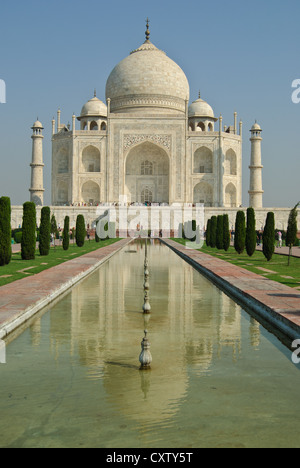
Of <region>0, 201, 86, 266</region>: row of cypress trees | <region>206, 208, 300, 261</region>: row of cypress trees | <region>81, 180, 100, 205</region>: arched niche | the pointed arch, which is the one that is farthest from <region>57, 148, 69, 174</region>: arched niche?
<region>0, 201, 86, 266</region>: row of cypress trees

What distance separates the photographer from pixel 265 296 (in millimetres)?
5980

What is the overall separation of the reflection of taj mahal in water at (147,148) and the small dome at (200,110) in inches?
2.8

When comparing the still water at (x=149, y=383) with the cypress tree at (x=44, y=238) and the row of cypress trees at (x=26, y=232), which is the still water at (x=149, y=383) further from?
the cypress tree at (x=44, y=238)

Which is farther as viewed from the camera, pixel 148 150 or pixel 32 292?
pixel 148 150

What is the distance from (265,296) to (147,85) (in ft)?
102

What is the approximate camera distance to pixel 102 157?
1292 inches

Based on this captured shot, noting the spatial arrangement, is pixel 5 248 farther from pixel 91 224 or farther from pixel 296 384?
pixel 91 224

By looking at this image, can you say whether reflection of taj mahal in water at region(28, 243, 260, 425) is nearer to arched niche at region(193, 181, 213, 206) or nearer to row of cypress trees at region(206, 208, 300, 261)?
row of cypress trees at region(206, 208, 300, 261)

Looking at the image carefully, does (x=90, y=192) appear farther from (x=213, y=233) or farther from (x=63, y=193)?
(x=213, y=233)

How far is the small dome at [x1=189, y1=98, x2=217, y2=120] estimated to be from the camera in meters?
36.0

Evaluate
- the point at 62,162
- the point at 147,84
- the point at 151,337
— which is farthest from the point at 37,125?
the point at 151,337

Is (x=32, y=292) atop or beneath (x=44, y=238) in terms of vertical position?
beneath

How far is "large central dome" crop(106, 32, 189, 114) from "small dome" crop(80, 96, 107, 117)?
0.80 metres
